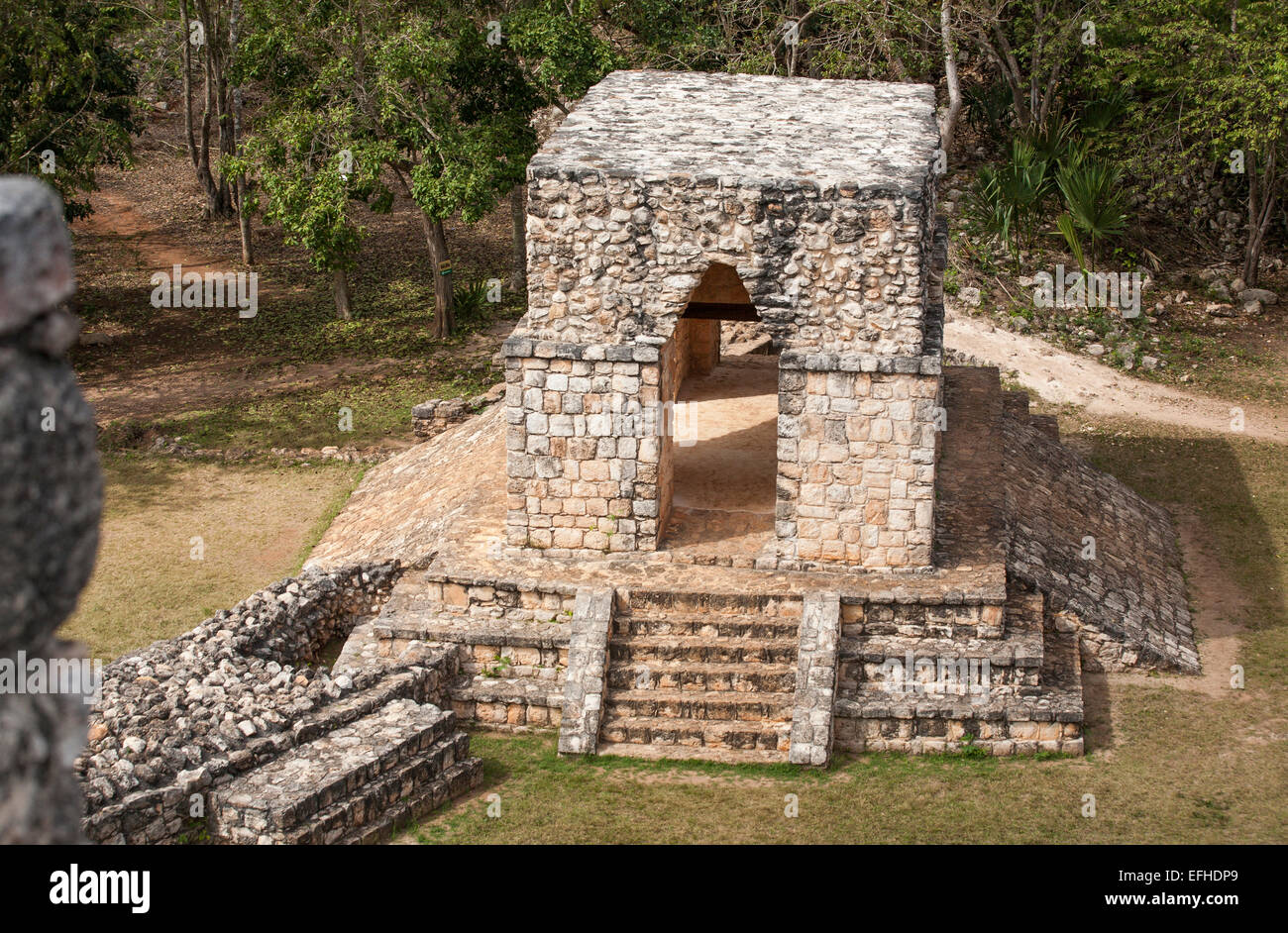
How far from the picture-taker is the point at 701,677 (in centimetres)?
1267

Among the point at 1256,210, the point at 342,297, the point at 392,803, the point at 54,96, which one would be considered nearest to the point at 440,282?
the point at 342,297

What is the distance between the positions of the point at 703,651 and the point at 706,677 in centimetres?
25

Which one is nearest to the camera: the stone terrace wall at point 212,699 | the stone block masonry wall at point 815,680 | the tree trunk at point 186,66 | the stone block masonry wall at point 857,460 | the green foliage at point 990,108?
the stone terrace wall at point 212,699

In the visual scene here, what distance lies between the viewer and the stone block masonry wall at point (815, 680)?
12.0 metres

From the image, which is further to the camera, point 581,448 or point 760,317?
Result: point 581,448

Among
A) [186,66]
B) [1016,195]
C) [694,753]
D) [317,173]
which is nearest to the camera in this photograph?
[694,753]

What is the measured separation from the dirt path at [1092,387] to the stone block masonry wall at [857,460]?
8.48m

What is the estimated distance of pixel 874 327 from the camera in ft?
41.4

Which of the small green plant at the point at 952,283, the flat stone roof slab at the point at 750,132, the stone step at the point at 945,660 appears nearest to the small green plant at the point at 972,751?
the stone step at the point at 945,660

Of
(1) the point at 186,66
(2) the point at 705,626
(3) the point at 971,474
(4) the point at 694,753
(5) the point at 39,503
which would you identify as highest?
(1) the point at 186,66

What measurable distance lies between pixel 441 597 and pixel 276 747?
2488 mm

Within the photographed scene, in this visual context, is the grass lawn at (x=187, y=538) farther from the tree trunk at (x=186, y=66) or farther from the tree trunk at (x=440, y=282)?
the tree trunk at (x=186, y=66)

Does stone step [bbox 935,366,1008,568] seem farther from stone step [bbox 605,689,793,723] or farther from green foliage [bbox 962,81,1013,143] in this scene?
green foliage [bbox 962,81,1013,143]

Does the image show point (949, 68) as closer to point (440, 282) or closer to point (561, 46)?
point (561, 46)
